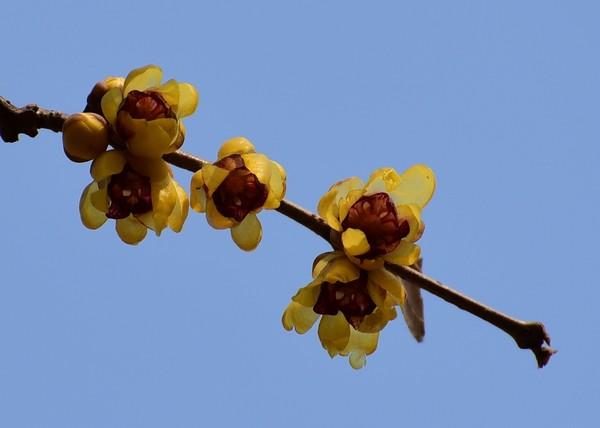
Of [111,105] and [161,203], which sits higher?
[111,105]

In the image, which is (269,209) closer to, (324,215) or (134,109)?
(324,215)

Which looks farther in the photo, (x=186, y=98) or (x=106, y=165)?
(x=186, y=98)

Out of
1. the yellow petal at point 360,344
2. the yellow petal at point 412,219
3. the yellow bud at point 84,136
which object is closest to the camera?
the yellow bud at point 84,136

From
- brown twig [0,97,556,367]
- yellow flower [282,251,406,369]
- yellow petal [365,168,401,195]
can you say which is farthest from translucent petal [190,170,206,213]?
yellow petal [365,168,401,195]

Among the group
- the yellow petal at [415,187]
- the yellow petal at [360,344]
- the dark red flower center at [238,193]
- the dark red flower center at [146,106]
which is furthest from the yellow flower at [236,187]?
the yellow petal at [360,344]

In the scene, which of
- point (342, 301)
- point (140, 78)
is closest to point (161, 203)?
point (140, 78)

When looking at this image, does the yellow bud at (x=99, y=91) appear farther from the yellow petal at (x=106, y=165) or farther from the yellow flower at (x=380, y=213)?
the yellow flower at (x=380, y=213)

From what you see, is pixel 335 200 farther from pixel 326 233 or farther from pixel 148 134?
pixel 148 134

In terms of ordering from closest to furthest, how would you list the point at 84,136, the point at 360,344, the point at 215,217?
1. the point at 84,136
2. the point at 215,217
3. the point at 360,344
